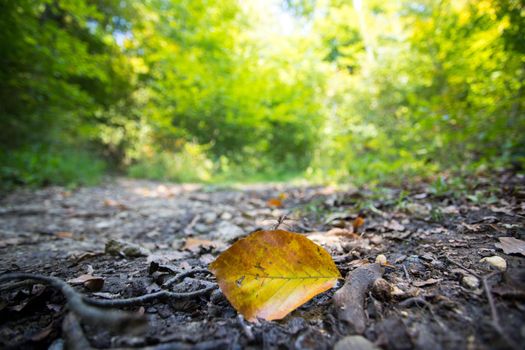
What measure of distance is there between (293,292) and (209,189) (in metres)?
3.89

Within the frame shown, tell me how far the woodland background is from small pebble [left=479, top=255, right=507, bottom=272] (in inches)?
47.2

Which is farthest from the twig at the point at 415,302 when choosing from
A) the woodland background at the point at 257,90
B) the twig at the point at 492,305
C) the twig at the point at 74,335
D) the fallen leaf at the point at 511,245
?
the woodland background at the point at 257,90

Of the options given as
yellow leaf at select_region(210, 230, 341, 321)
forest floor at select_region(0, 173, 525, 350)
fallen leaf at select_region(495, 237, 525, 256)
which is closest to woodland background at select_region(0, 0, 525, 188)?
forest floor at select_region(0, 173, 525, 350)

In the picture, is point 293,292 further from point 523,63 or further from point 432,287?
point 523,63

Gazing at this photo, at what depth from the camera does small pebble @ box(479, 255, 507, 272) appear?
775mm

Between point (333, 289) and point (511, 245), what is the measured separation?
0.65 metres

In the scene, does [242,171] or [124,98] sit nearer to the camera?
[242,171]

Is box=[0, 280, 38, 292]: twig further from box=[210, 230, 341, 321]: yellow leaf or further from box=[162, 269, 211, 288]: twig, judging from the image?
box=[210, 230, 341, 321]: yellow leaf

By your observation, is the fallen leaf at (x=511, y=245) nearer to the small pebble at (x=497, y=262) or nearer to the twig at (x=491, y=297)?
the small pebble at (x=497, y=262)

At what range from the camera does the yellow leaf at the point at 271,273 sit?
2.25 feet

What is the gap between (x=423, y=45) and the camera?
355cm

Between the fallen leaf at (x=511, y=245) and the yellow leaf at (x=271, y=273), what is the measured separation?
0.61 m

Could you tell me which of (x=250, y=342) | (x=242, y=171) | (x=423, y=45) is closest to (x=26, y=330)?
(x=250, y=342)

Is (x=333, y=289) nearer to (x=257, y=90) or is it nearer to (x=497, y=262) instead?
(x=497, y=262)
